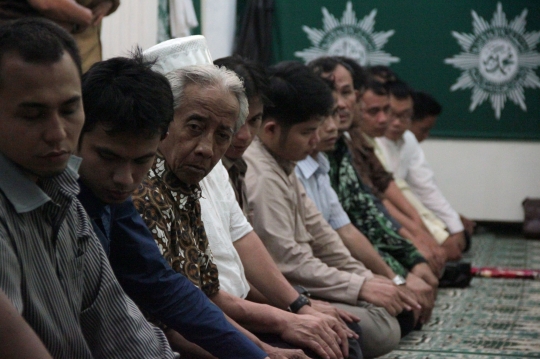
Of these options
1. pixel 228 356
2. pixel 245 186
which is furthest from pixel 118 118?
pixel 245 186

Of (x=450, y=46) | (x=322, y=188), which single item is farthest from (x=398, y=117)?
(x=322, y=188)

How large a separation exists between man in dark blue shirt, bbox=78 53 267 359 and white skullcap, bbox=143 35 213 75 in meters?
0.46

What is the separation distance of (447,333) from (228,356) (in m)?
2.37

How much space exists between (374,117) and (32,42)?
4.46 m

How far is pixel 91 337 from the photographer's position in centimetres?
182

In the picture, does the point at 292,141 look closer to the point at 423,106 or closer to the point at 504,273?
the point at 504,273

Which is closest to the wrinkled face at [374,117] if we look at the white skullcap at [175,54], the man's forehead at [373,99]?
the man's forehead at [373,99]

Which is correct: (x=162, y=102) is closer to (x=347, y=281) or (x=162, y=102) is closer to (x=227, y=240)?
(x=227, y=240)

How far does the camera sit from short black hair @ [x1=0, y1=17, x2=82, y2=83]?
61.8 inches

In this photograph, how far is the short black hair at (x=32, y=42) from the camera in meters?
1.57

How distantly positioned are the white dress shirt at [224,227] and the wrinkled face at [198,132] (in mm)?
250

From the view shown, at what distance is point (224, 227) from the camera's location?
2.78 meters

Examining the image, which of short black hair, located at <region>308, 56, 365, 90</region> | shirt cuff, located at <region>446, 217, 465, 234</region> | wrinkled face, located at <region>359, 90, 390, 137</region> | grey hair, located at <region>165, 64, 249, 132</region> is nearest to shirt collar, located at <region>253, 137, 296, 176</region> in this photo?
grey hair, located at <region>165, 64, 249, 132</region>

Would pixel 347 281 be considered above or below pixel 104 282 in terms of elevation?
below
